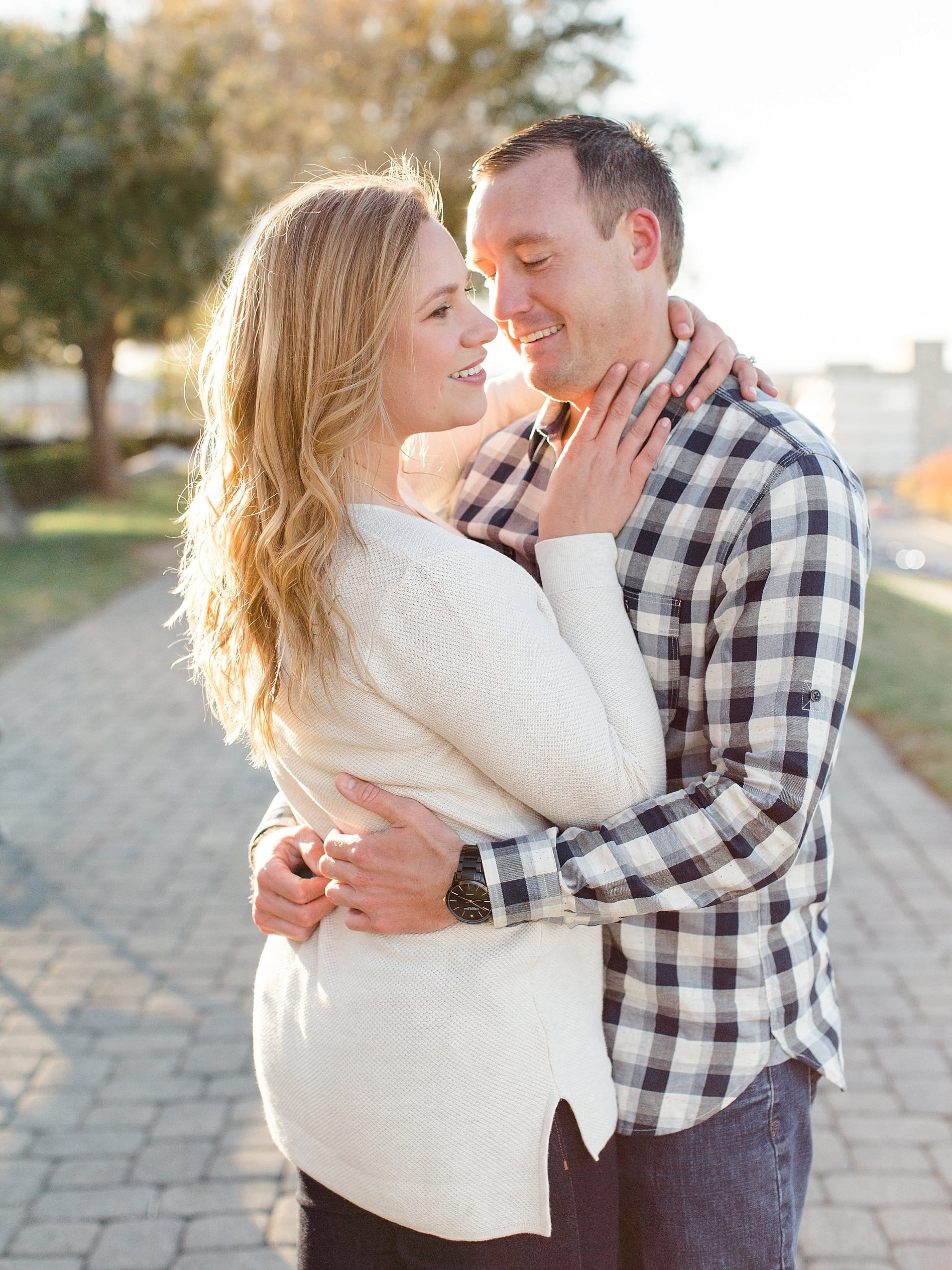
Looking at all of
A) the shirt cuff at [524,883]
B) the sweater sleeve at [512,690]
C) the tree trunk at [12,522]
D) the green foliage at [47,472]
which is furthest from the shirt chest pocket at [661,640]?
the green foliage at [47,472]

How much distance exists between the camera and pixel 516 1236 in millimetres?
1632

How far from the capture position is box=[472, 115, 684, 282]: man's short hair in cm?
208

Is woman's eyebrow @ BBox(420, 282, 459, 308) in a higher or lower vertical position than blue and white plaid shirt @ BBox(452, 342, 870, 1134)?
higher

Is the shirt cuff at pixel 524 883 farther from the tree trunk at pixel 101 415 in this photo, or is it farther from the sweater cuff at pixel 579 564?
the tree trunk at pixel 101 415

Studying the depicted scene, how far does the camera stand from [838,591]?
166cm

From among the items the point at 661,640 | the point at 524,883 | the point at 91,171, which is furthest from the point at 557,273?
the point at 91,171

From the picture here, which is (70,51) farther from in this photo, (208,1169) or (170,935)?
(208,1169)

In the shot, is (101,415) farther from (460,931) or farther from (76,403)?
(76,403)

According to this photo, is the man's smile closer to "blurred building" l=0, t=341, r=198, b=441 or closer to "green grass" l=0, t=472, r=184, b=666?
"green grass" l=0, t=472, r=184, b=666

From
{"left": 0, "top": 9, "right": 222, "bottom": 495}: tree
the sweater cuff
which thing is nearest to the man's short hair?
the sweater cuff

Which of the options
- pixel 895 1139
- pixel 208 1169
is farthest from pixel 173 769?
pixel 895 1139

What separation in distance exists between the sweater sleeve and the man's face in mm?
611

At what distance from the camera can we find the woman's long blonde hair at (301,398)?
166cm

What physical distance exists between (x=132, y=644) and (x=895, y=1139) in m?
9.69
